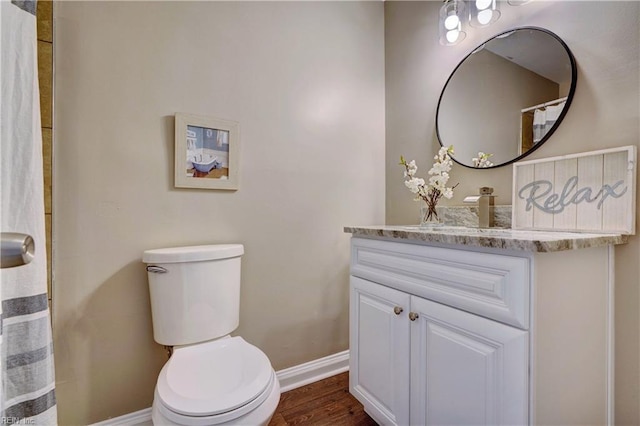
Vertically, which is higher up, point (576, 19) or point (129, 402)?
point (576, 19)

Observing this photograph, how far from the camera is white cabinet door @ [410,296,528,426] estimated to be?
79 cm

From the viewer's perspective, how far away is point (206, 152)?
4.75 ft

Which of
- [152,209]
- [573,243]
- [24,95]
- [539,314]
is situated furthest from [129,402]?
[573,243]

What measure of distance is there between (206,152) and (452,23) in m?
1.36

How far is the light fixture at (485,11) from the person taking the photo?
136 centimetres

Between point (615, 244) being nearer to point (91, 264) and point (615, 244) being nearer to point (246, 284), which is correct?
point (246, 284)

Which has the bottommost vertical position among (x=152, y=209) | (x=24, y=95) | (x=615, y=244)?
(x=615, y=244)

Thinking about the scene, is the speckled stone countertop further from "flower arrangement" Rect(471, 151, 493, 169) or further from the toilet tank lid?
the toilet tank lid

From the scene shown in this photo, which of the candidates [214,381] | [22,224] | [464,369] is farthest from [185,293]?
[464,369]

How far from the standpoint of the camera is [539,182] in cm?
120

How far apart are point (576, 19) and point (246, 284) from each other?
5.89ft

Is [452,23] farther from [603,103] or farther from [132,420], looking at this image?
[132,420]

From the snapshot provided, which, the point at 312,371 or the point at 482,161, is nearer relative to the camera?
the point at 482,161

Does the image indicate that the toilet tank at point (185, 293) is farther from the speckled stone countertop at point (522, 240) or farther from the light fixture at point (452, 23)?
the light fixture at point (452, 23)
